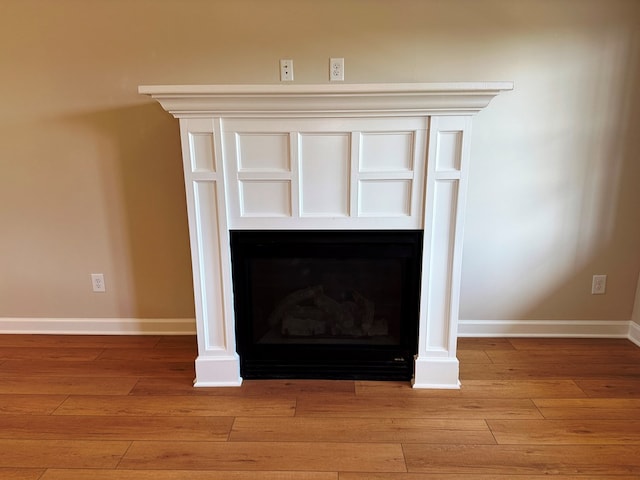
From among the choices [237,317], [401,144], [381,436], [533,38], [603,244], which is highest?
[533,38]

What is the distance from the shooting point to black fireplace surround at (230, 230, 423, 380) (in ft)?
6.10

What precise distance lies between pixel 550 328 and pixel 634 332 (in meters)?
0.50

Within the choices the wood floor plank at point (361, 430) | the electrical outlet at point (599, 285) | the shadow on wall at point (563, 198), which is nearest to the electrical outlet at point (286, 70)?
the shadow on wall at point (563, 198)

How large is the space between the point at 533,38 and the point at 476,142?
608mm

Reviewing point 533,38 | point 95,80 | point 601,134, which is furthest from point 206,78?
point 601,134

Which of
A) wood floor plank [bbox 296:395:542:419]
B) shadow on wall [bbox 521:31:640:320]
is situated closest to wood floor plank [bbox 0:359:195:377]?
wood floor plank [bbox 296:395:542:419]

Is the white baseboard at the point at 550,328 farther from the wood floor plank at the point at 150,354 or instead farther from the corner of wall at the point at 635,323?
the wood floor plank at the point at 150,354

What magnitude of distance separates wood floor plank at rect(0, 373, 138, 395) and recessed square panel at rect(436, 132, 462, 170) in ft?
6.27

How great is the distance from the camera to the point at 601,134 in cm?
215

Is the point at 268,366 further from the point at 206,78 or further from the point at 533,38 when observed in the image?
the point at 533,38

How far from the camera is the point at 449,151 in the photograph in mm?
1712

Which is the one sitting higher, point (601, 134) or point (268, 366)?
point (601, 134)

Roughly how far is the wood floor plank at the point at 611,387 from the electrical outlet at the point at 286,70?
87.7 inches

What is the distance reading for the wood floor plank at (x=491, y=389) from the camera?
1.86m
